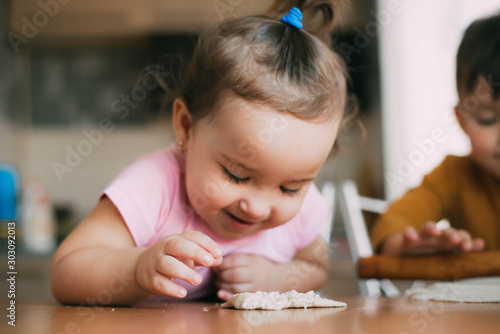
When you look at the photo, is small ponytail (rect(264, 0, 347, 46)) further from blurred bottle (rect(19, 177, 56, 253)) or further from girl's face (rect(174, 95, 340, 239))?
blurred bottle (rect(19, 177, 56, 253))

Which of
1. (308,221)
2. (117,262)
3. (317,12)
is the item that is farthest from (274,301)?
(317,12)

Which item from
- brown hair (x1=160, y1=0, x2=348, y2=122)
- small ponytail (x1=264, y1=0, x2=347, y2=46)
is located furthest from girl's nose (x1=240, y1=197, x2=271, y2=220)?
small ponytail (x1=264, y1=0, x2=347, y2=46)

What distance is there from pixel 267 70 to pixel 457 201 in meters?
0.71

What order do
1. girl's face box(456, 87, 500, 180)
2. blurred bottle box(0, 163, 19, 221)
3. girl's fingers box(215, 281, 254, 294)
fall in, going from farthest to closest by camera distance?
blurred bottle box(0, 163, 19, 221)
girl's face box(456, 87, 500, 180)
girl's fingers box(215, 281, 254, 294)

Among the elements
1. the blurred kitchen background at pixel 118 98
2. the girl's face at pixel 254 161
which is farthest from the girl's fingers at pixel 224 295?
the blurred kitchen background at pixel 118 98

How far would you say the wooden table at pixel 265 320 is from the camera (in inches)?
17.3

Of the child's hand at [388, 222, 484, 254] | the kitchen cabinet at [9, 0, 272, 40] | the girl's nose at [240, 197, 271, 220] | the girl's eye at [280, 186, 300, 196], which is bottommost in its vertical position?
the child's hand at [388, 222, 484, 254]

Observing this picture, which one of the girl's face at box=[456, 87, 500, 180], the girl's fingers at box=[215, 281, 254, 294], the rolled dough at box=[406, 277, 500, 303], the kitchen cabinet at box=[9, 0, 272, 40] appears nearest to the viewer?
the rolled dough at box=[406, 277, 500, 303]

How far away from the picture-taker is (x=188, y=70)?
93cm

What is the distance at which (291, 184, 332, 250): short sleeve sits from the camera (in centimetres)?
103

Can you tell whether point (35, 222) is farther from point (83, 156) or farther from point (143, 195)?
point (143, 195)

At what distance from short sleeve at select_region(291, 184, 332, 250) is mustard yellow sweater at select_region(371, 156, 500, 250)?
16cm

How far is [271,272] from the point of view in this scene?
893 millimetres

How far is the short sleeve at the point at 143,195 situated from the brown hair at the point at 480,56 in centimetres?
64
